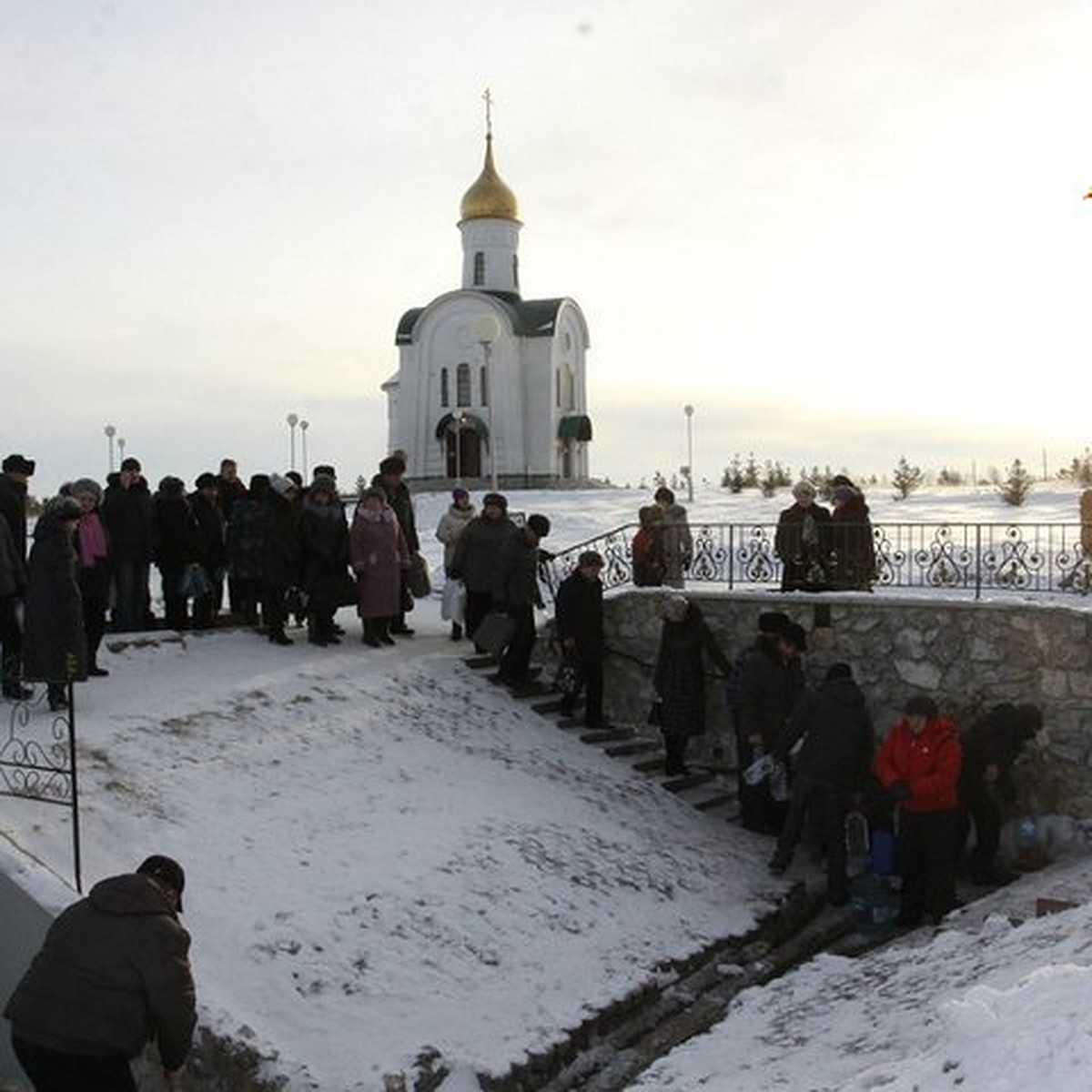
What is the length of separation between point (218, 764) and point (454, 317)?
1328 inches

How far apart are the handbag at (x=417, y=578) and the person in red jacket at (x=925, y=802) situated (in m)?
5.29

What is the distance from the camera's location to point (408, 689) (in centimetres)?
1098

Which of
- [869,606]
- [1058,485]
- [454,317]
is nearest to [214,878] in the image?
[869,606]

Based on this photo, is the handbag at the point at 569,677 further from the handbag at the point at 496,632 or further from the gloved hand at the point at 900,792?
the gloved hand at the point at 900,792

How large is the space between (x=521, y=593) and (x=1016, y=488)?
649 inches

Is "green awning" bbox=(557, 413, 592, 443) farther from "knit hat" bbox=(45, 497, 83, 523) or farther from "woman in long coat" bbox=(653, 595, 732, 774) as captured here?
"knit hat" bbox=(45, 497, 83, 523)

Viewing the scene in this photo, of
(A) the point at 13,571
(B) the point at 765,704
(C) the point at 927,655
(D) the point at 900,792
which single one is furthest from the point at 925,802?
(A) the point at 13,571

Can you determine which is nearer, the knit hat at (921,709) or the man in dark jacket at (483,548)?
the knit hat at (921,709)

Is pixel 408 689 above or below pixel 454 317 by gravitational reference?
below

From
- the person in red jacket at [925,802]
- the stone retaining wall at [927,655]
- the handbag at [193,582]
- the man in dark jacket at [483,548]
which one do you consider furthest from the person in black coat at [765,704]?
the handbag at [193,582]

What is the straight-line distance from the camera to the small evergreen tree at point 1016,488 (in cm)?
2525

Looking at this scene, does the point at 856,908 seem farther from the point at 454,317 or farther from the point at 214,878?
the point at 454,317

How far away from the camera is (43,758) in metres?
8.02

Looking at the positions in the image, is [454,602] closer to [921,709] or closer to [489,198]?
[921,709]
